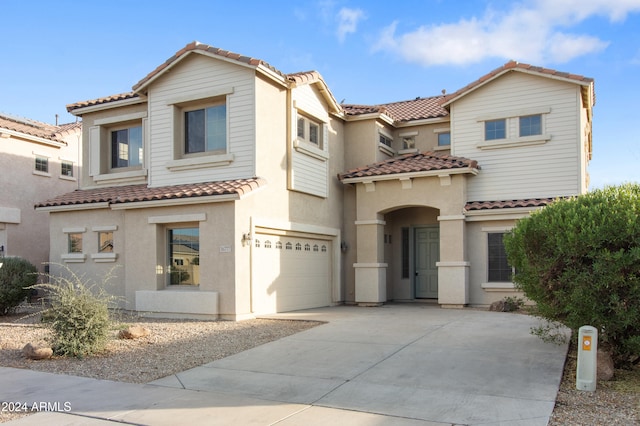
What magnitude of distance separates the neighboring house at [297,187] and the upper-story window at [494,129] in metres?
0.09

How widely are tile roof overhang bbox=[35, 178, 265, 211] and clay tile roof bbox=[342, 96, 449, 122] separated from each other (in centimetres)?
575

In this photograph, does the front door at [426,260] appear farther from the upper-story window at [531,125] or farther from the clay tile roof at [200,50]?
the clay tile roof at [200,50]

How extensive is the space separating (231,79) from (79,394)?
931 centimetres

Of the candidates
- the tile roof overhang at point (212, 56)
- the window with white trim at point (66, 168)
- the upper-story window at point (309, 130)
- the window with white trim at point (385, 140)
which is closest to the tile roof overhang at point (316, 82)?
the tile roof overhang at point (212, 56)

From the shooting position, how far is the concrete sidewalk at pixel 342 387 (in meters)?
6.16

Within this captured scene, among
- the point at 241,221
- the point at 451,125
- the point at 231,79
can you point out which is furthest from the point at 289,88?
the point at 451,125

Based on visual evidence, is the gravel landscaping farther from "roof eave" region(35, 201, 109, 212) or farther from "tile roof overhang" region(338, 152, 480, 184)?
"tile roof overhang" region(338, 152, 480, 184)

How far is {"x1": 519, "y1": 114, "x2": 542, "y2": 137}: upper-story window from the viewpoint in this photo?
1616 centimetres

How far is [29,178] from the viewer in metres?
21.2

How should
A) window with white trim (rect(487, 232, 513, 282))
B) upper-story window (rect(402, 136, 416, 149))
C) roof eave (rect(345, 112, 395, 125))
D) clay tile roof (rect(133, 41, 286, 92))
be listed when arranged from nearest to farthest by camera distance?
clay tile roof (rect(133, 41, 286, 92)) < window with white trim (rect(487, 232, 513, 282)) < roof eave (rect(345, 112, 395, 125)) < upper-story window (rect(402, 136, 416, 149))

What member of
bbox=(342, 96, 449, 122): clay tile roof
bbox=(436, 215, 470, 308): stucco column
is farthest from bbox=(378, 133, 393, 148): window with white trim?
bbox=(436, 215, 470, 308): stucco column

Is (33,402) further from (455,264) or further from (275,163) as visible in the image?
(455,264)

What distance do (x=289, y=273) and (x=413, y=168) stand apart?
4.66m

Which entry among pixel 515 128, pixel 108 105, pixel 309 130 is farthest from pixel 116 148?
pixel 515 128
